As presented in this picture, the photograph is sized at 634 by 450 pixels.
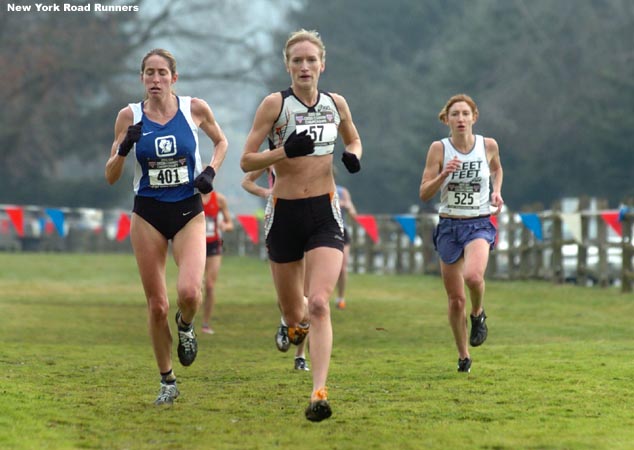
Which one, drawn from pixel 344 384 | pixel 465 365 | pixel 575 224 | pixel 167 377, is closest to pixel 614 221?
pixel 575 224

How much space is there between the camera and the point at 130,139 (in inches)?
313

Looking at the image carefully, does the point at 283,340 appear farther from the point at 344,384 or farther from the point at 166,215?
the point at 166,215

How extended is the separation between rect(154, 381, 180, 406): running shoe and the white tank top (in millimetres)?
2816

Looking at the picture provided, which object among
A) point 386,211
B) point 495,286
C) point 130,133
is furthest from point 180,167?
point 386,211

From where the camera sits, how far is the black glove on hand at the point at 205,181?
26.2 ft

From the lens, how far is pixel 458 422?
7430mm

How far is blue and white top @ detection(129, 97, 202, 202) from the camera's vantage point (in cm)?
816

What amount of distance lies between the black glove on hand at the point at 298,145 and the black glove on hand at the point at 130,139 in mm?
989

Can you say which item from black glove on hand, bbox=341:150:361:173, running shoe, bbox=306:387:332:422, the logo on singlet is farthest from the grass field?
the logo on singlet

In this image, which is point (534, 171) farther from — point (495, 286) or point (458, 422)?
point (458, 422)

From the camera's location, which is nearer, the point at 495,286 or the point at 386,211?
the point at 495,286

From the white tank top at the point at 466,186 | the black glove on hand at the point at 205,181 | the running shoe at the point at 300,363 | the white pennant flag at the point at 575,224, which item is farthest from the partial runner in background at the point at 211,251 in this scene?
the white pennant flag at the point at 575,224

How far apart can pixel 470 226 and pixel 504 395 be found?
5.96ft

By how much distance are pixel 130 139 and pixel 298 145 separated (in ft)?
3.60
